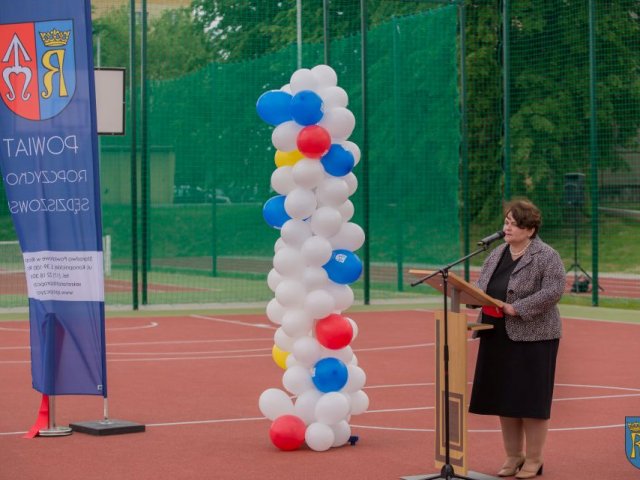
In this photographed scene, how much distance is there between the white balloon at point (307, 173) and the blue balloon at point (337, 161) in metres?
0.06

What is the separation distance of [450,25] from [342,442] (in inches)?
546

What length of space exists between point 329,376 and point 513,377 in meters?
1.41

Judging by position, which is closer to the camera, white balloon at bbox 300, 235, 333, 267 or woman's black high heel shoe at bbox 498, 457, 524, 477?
woman's black high heel shoe at bbox 498, 457, 524, 477

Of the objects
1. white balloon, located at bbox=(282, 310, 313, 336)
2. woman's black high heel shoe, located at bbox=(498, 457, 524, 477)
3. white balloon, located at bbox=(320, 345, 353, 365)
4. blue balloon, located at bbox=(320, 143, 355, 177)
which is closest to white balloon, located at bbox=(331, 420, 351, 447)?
white balloon, located at bbox=(320, 345, 353, 365)

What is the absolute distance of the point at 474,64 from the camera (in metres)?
30.2

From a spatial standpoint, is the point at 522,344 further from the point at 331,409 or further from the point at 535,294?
the point at 331,409

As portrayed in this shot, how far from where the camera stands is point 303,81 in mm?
8578

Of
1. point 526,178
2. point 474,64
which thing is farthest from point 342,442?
point 474,64

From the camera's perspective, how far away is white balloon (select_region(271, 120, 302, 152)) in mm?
8531

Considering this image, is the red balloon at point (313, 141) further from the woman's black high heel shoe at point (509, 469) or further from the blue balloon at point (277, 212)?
the woman's black high heel shoe at point (509, 469)

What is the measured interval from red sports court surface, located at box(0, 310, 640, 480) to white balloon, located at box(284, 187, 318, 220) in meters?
1.47

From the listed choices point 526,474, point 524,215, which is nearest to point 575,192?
point 524,215

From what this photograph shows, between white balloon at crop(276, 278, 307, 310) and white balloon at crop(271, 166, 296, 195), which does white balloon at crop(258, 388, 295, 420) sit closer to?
white balloon at crop(276, 278, 307, 310)

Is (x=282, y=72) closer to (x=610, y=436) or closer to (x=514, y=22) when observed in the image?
(x=514, y=22)
